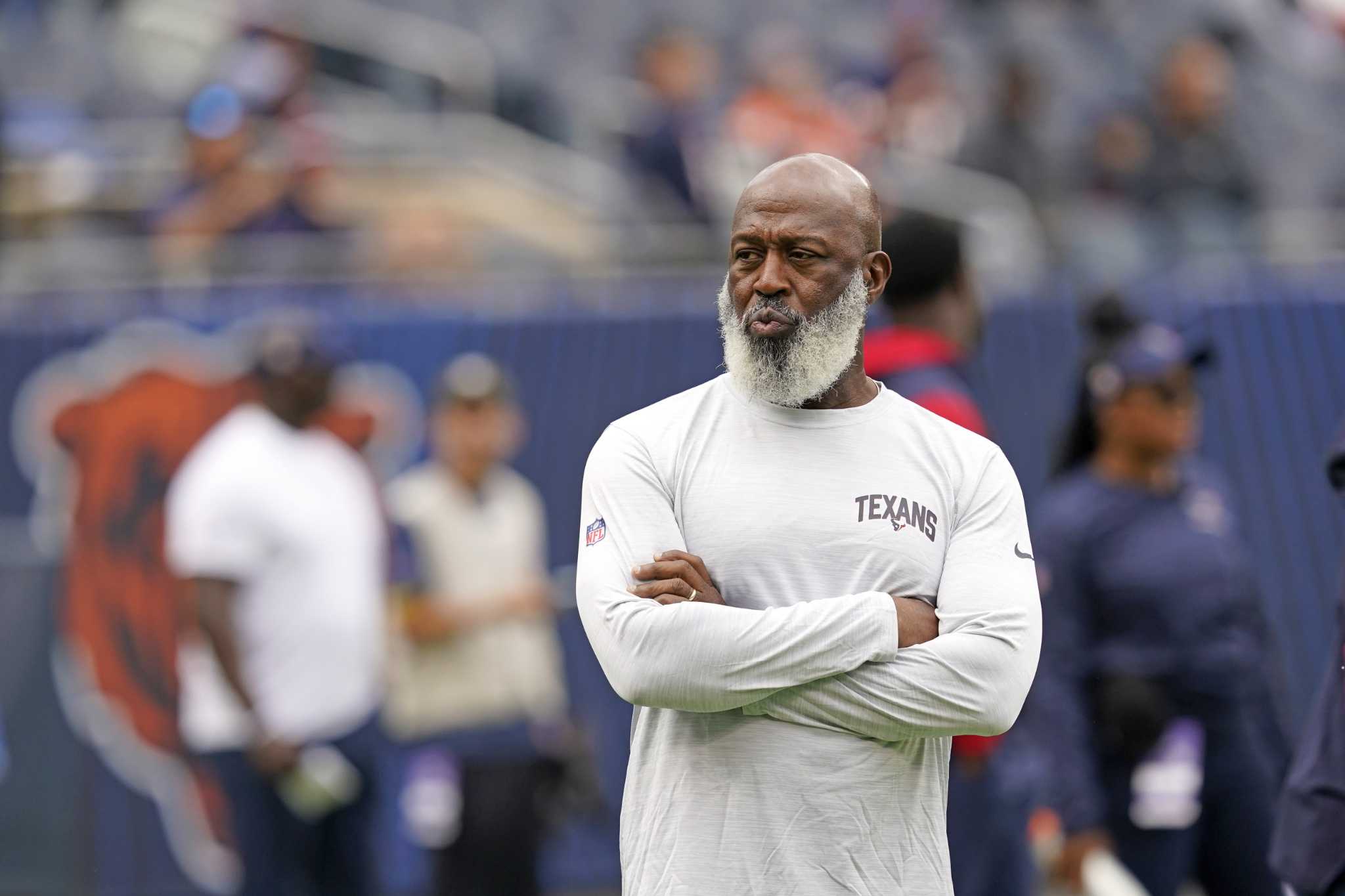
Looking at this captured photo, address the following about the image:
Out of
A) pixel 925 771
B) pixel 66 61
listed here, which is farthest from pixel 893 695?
pixel 66 61

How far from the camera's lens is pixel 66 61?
15367 mm

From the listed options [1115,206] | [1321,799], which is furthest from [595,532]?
[1115,206]

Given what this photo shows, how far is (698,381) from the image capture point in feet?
33.2

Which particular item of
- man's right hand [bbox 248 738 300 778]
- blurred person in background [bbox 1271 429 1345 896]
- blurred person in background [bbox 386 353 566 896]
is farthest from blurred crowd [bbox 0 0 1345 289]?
blurred person in background [bbox 1271 429 1345 896]

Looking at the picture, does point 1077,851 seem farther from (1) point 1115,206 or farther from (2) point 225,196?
(1) point 1115,206

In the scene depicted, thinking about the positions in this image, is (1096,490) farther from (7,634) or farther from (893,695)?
(7,634)

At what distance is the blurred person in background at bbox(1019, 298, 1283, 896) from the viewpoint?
5641 mm

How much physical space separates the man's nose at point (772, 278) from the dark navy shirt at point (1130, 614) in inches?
106

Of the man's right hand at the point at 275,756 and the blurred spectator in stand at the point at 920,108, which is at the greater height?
the blurred spectator in stand at the point at 920,108

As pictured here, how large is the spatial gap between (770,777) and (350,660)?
15.5ft

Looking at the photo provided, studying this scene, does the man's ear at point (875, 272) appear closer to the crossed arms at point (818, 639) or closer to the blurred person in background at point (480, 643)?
the crossed arms at point (818, 639)

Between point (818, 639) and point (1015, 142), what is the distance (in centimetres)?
1059

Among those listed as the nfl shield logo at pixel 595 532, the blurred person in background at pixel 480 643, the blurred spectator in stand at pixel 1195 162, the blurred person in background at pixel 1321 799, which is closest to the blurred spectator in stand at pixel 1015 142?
the blurred spectator in stand at pixel 1195 162

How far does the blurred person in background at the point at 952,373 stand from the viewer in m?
5.22
